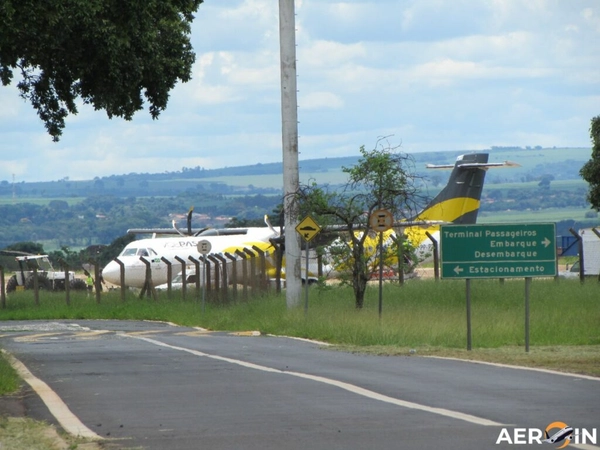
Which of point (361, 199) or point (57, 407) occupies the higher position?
point (361, 199)

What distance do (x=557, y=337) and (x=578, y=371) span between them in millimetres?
6596

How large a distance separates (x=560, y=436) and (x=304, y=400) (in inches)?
127

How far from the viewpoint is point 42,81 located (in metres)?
20.1

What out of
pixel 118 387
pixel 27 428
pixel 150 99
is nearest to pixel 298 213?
pixel 150 99

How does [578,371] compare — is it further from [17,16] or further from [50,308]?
[50,308]

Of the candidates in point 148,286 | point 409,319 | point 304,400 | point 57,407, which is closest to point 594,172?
point 409,319

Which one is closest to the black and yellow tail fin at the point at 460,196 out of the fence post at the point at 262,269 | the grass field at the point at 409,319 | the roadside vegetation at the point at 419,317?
the roadside vegetation at the point at 419,317

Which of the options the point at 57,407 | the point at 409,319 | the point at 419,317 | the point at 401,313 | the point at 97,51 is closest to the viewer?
the point at 57,407

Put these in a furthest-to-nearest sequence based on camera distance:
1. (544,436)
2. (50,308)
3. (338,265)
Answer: (50,308), (338,265), (544,436)

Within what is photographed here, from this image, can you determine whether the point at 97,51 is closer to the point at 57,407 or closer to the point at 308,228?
the point at 57,407

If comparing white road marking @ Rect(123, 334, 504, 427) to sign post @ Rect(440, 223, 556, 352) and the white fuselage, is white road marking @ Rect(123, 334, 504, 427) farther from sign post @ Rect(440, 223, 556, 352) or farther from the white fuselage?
the white fuselage

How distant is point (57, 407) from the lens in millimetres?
11727

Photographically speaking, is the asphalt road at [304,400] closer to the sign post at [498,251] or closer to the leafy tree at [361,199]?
the sign post at [498,251]

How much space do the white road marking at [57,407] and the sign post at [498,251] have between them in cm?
662
